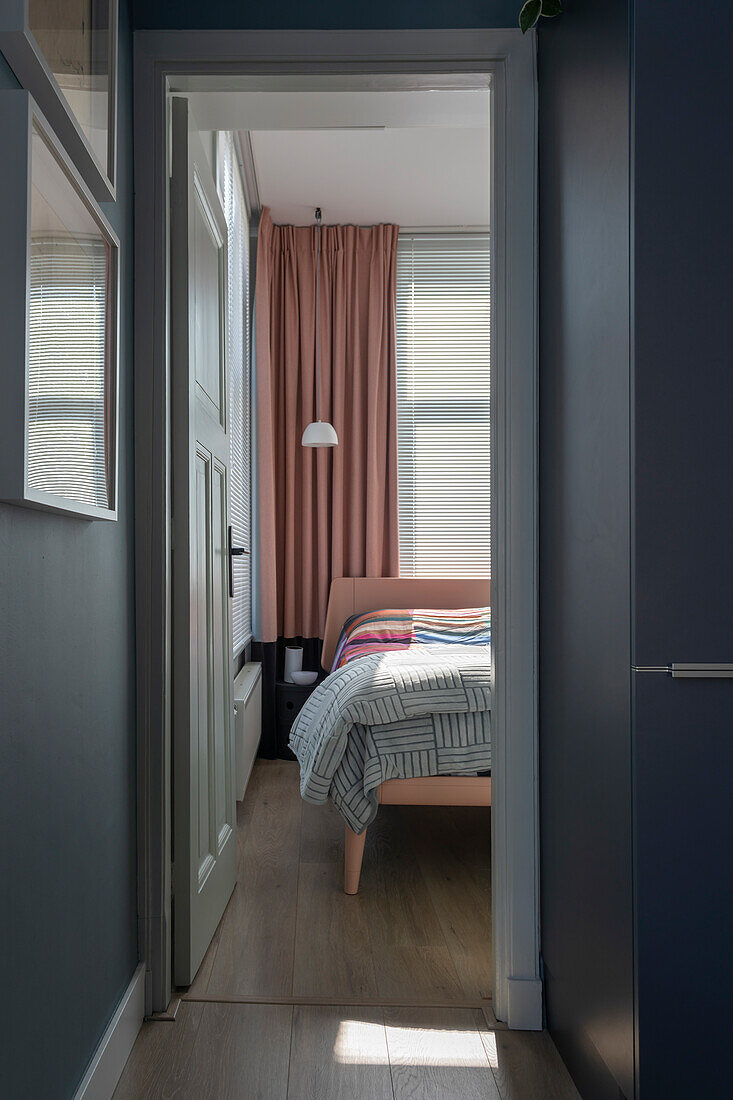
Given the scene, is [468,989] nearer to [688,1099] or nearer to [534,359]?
[688,1099]

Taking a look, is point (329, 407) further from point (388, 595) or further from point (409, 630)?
point (409, 630)

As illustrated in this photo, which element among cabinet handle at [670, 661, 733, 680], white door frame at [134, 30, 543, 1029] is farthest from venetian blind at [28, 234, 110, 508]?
cabinet handle at [670, 661, 733, 680]

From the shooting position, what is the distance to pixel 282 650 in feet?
15.4

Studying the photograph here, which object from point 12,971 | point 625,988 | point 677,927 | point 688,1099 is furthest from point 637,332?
point 12,971

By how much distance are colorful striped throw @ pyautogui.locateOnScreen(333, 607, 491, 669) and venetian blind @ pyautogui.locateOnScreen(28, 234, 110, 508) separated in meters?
2.23

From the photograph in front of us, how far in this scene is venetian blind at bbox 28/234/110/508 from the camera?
43.9 inches

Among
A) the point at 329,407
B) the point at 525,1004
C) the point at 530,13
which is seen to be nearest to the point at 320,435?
the point at 329,407

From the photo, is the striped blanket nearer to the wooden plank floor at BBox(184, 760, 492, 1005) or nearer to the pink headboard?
the wooden plank floor at BBox(184, 760, 492, 1005)

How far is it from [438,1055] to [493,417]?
53.6 inches

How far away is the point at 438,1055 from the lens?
1.70 meters

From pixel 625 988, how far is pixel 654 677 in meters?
0.49

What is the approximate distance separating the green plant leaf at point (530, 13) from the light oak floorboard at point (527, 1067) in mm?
2068

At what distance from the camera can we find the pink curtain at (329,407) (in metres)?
4.66

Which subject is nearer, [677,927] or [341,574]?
[677,927]
